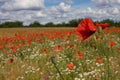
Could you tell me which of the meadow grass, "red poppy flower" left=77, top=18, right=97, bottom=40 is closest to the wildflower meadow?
the meadow grass

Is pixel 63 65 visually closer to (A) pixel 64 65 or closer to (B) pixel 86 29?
(A) pixel 64 65

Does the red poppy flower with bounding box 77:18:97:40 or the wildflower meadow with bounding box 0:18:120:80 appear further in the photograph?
the wildflower meadow with bounding box 0:18:120:80

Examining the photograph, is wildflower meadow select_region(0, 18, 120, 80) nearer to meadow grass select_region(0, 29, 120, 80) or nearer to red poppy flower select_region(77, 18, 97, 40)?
meadow grass select_region(0, 29, 120, 80)

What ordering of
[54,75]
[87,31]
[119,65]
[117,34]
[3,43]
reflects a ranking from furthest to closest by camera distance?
[117,34] → [3,43] → [119,65] → [54,75] → [87,31]

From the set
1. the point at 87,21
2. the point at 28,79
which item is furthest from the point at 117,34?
the point at 87,21

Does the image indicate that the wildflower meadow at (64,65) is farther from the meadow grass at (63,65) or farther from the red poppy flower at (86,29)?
the red poppy flower at (86,29)

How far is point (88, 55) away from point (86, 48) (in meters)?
1.30

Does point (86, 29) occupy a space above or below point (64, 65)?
above

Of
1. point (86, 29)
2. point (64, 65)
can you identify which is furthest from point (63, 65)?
point (86, 29)

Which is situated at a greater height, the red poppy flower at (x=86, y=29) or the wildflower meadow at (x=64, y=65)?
the red poppy flower at (x=86, y=29)

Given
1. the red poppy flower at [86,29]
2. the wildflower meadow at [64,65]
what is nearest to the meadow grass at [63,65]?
the wildflower meadow at [64,65]

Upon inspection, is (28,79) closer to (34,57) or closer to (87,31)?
(34,57)

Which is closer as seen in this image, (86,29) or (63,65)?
(86,29)

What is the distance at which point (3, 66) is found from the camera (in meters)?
6.79
